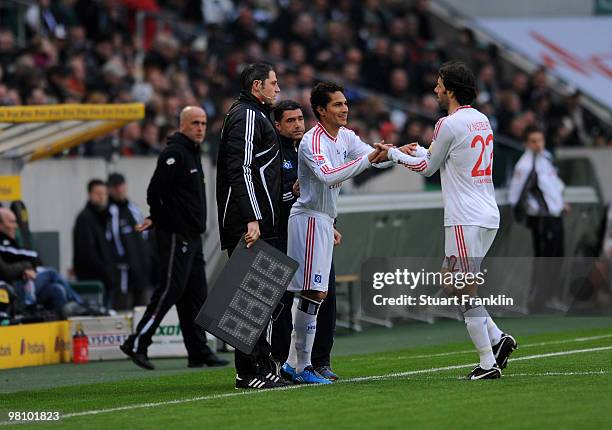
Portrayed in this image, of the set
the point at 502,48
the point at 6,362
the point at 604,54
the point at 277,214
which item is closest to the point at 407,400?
the point at 277,214

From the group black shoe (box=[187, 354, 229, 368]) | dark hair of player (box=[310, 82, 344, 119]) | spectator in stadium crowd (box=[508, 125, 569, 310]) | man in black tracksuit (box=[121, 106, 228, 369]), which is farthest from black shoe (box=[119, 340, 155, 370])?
spectator in stadium crowd (box=[508, 125, 569, 310])

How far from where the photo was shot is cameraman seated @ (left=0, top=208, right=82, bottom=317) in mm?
15281

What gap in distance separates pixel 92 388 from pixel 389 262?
7.16 metres

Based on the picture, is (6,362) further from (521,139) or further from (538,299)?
(521,139)

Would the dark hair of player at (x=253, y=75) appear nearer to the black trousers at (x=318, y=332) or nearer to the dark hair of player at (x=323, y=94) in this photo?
the dark hair of player at (x=323, y=94)

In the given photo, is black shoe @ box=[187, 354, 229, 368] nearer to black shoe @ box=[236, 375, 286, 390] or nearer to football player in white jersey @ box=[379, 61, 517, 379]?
black shoe @ box=[236, 375, 286, 390]

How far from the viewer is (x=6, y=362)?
47.7 feet

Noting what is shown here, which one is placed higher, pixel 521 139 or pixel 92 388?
pixel 521 139

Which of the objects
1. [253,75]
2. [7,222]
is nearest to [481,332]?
[253,75]

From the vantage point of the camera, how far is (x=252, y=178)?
11.0 metres

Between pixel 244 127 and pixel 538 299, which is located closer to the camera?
pixel 244 127

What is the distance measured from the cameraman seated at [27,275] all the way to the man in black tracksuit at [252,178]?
15.1 feet

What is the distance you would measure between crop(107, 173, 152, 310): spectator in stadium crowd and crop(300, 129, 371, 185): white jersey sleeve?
7.47 m

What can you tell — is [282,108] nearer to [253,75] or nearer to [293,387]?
[253,75]
